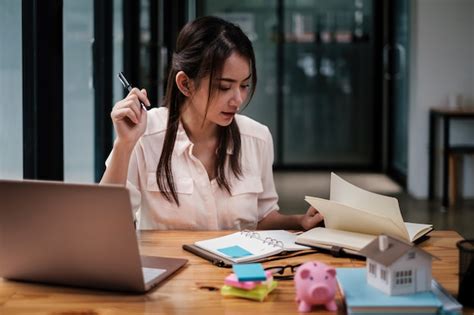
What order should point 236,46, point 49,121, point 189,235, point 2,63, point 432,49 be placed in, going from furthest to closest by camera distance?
point 432,49 < point 49,121 < point 2,63 < point 236,46 < point 189,235

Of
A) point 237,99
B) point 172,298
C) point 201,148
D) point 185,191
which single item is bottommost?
point 172,298

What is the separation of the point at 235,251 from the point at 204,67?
1.96 ft

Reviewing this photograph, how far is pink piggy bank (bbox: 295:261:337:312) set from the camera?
125cm

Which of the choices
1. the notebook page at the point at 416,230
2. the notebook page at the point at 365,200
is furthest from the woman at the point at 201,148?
the notebook page at the point at 416,230

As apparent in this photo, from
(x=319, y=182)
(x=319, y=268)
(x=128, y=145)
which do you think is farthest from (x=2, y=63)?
(x=319, y=182)

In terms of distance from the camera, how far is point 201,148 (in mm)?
2174

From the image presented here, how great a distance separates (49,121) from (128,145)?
631 millimetres

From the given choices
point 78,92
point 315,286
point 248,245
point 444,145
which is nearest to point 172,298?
point 315,286

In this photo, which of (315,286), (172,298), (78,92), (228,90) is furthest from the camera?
(78,92)

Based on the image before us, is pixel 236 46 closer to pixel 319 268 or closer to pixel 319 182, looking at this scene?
pixel 319 268

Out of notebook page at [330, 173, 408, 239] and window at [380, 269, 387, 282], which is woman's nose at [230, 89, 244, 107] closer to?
notebook page at [330, 173, 408, 239]

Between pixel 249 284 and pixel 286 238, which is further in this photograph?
pixel 286 238

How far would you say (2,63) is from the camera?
7.47ft

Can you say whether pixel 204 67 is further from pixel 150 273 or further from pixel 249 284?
pixel 249 284
